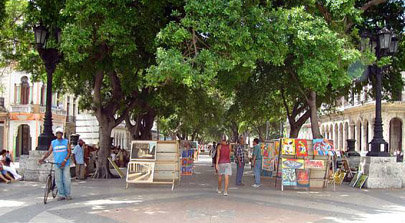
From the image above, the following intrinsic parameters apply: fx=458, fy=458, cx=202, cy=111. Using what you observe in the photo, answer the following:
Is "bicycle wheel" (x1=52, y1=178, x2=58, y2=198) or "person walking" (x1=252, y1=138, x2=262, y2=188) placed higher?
"person walking" (x1=252, y1=138, x2=262, y2=188)

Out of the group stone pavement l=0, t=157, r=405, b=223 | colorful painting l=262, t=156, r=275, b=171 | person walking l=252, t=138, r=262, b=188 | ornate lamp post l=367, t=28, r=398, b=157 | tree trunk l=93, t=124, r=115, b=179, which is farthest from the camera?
tree trunk l=93, t=124, r=115, b=179

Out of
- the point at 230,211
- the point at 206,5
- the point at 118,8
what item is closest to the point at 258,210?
the point at 230,211

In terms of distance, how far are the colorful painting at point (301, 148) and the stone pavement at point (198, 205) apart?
3.96 feet

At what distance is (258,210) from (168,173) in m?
5.42

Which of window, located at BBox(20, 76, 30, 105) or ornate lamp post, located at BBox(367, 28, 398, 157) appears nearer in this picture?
ornate lamp post, located at BBox(367, 28, 398, 157)

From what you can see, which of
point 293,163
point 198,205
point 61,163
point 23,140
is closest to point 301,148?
point 293,163

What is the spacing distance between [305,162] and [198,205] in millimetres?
4985

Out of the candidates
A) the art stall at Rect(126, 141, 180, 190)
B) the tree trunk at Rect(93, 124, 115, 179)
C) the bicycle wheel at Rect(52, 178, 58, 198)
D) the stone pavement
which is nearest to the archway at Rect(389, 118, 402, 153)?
the stone pavement

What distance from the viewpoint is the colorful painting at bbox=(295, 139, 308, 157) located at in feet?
48.1

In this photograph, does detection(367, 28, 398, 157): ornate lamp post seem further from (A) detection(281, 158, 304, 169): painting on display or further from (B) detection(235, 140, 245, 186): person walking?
(B) detection(235, 140, 245, 186): person walking

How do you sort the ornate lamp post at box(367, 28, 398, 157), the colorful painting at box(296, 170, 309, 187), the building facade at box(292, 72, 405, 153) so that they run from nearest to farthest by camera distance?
the colorful painting at box(296, 170, 309, 187) < the ornate lamp post at box(367, 28, 398, 157) < the building facade at box(292, 72, 405, 153)

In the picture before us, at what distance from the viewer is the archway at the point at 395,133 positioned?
51156mm

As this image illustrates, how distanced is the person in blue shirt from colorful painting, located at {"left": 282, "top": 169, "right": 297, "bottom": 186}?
6673 mm

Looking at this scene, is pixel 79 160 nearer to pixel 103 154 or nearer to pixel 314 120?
pixel 103 154
